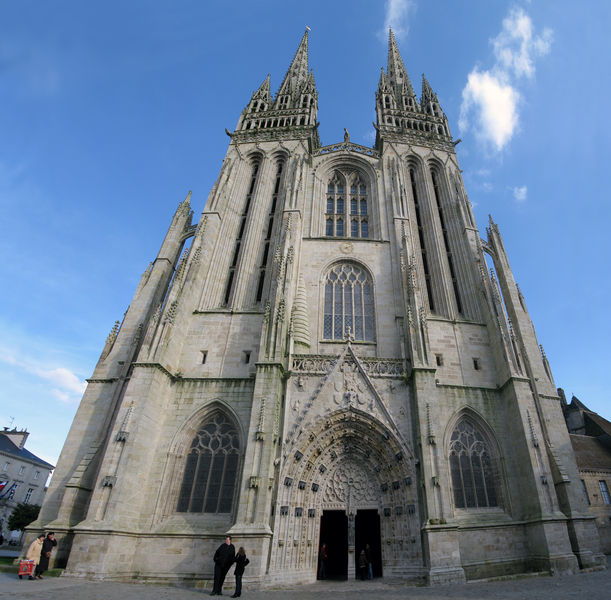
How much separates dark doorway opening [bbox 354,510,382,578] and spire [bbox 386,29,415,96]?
96.3ft

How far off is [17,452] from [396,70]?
50461 mm

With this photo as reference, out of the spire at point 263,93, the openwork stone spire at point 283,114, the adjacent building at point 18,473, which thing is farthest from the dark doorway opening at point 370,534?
the adjacent building at point 18,473

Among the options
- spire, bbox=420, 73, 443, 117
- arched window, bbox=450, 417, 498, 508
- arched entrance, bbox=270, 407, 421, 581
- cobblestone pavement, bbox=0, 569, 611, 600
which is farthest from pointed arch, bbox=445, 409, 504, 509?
spire, bbox=420, 73, 443, 117

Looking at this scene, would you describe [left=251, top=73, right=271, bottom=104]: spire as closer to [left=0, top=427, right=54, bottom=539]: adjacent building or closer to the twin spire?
the twin spire

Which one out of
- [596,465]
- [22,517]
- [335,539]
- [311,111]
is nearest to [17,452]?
[22,517]

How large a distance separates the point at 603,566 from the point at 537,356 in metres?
7.50

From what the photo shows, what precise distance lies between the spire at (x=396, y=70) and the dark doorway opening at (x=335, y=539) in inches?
1169

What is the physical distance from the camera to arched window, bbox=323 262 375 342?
17484 millimetres

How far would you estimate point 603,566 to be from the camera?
12.1m

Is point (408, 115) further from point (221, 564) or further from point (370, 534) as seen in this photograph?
point (221, 564)

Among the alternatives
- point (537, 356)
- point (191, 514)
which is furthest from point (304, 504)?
point (537, 356)

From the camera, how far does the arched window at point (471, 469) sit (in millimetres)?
13859

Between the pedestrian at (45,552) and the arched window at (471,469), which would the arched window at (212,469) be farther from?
the arched window at (471,469)

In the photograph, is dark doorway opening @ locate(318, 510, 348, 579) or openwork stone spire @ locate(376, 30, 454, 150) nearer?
dark doorway opening @ locate(318, 510, 348, 579)
